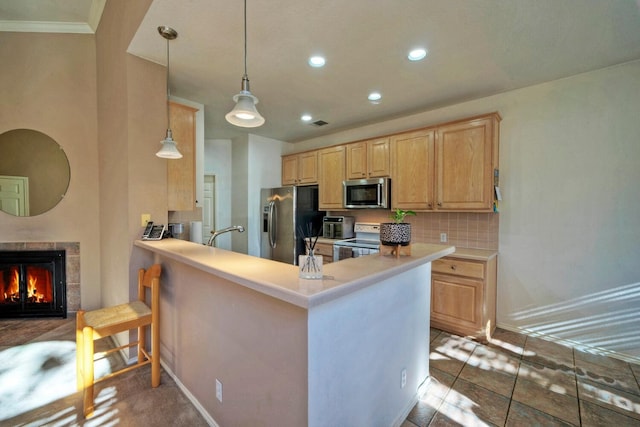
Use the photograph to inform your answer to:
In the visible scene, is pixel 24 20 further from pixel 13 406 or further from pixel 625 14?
→ pixel 625 14

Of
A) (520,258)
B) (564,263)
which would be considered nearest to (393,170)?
(520,258)

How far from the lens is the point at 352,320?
4.18ft

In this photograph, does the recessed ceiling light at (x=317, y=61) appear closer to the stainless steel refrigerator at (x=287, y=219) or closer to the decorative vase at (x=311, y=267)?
the decorative vase at (x=311, y=267)

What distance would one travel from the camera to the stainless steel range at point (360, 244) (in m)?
3.54

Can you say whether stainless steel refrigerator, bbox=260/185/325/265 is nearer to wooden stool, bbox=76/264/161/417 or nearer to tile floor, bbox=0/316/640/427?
wooden stool, bbox=76/264/161/417

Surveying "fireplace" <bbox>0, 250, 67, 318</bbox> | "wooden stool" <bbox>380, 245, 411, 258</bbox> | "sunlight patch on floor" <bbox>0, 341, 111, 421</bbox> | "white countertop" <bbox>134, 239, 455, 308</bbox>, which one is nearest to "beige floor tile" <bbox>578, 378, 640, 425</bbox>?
"white countertop" <bbox>134, 239, 455, 308</bbox>

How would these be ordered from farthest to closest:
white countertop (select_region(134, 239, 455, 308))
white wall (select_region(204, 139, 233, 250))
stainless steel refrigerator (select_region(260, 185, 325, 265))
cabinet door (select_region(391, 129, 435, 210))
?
white wall (select_region(204, 139, 233, 250)) → stainless steel refrigerator (select_region(260, 185, 325, 265)) → cabinet door (select_region(391, 129, 435, 210)) → white countertop (select_region(134, 239, 455, 308))

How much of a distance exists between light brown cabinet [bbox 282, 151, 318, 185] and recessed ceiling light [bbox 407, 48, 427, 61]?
2.36m

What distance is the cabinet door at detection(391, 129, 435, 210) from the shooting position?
3.33 metres

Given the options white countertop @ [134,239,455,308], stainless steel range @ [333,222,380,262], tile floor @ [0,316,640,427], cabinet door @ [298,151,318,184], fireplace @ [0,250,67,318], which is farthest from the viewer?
cabinet door @ [298,151,318,184]

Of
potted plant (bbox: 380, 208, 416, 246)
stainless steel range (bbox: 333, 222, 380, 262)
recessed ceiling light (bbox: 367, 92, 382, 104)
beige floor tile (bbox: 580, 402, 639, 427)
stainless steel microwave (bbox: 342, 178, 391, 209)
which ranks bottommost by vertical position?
beige floor tile (bbox: 580, 402, 639, 427)

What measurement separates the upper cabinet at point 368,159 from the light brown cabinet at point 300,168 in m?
0.70

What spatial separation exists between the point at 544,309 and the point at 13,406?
458 cm

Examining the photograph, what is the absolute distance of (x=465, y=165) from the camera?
3.05m
